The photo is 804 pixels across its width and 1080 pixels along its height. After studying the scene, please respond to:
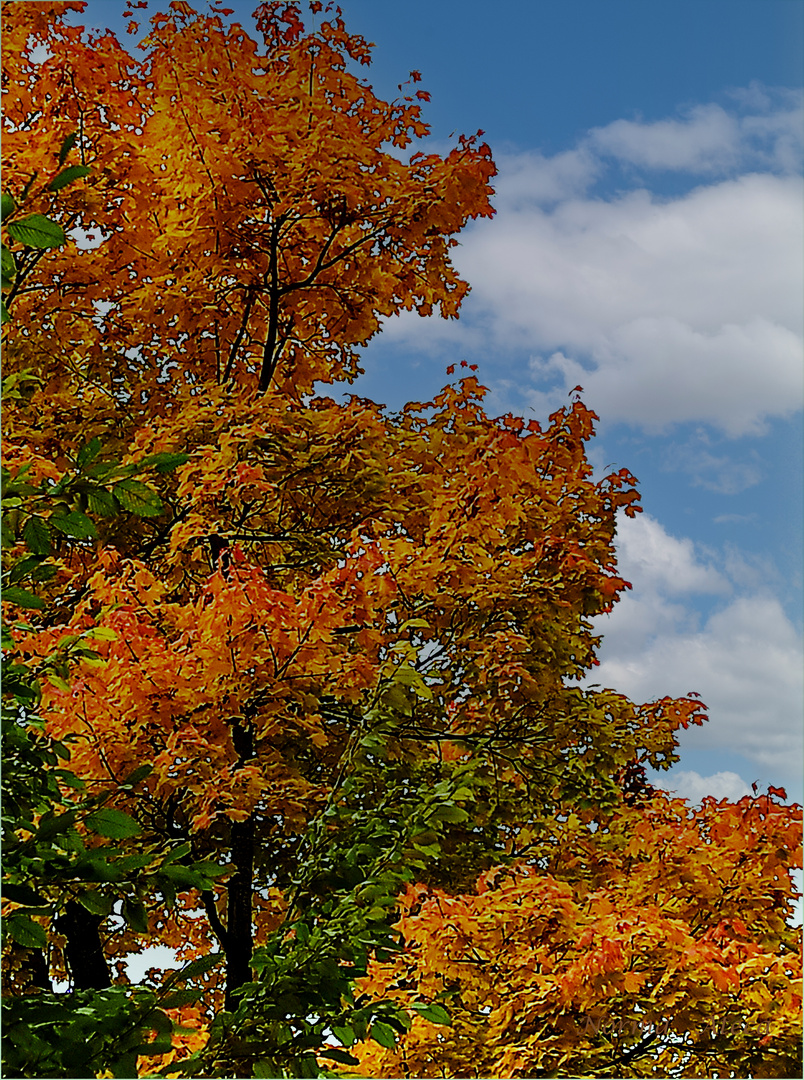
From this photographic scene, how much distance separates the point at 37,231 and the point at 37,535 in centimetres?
63

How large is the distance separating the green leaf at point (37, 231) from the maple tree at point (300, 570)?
5.41ft

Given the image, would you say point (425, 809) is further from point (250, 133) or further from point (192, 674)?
point (250, 133)

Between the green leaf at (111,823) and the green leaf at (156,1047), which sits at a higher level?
the green leaf at (111,823)

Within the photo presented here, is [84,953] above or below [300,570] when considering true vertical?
below

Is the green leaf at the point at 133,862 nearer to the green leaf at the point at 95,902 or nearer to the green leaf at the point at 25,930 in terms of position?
the green leaf at the point at 95,902

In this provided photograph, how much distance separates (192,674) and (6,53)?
366 cm

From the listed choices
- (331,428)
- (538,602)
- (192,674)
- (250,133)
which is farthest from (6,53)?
(538,602)

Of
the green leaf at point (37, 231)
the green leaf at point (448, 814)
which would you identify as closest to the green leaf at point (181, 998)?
the green leaf at point (448, 814)

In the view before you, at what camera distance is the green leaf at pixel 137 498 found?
2143 millimetres

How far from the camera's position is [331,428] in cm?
503

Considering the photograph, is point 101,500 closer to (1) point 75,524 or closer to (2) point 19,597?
(1) point 75,524

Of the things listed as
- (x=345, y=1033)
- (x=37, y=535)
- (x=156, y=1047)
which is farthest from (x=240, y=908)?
(x=37, y=535)

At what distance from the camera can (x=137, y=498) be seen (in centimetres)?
218

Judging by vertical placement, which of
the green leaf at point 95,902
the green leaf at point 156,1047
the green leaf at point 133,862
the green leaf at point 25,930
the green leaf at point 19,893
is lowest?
the green leaf at point 156,1047
